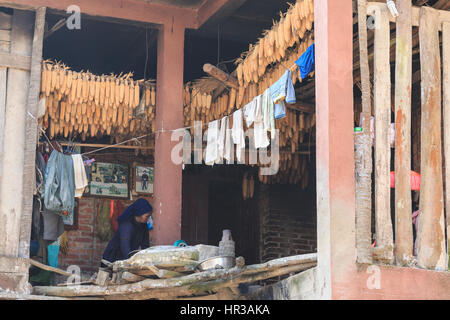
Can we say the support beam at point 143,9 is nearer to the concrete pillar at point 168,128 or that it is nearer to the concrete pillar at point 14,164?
the concrete pillar at point 168,128

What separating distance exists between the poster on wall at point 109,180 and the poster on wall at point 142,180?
0.17m

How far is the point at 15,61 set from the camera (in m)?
9.87

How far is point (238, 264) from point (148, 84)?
3.94 m

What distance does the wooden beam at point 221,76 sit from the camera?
9.78 m

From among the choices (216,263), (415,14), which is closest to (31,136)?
(216,263)

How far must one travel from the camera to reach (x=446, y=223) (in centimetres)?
764

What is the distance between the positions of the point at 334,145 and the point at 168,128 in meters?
3.45

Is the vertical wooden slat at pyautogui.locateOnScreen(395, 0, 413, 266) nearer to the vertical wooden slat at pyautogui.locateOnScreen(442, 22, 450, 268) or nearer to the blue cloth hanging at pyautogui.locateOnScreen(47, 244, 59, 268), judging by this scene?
the vertical wooden slat at pyautogui.locateOnScreen(442, 22, 450, 268)

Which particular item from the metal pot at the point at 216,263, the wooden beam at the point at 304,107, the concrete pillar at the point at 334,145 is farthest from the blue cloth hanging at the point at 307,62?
the metal pot at the point at 216,263

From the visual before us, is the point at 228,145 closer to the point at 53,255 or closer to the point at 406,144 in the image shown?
the point at 406,144

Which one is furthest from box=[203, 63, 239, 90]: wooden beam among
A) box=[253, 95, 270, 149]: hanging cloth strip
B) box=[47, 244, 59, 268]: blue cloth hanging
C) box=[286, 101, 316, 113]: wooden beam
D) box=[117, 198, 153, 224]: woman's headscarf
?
box=[47, 244, 59, 268]: blue cloth hanging

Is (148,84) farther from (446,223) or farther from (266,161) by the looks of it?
(446,223)
